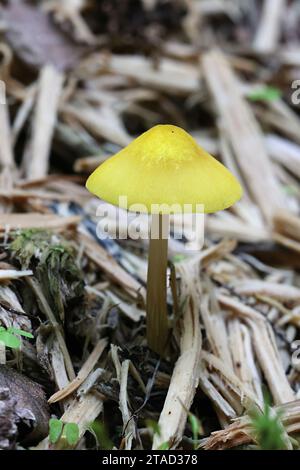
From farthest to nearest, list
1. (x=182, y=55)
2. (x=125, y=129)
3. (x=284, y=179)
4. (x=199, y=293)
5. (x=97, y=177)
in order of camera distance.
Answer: (x=182, y=55), (x=125, y=129), (x=284, y=179), (x=199, y=293), (x=97, y=177)

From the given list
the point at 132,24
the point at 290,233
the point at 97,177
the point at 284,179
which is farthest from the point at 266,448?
the point at 132,24

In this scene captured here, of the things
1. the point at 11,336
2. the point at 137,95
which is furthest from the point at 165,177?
the point at 137,95

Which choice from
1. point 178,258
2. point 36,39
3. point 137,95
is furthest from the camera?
point 137,95

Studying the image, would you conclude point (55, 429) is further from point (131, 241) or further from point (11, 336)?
point (131, 241)

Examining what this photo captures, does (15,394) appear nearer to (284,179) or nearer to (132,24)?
(284,179)

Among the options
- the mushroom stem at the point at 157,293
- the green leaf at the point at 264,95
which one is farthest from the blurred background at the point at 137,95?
the mushroom stem at the point at 157,293

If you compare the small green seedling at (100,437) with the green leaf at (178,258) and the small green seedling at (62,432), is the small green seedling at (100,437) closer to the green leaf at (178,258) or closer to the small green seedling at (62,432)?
the small green seedling at (62,432)
